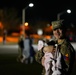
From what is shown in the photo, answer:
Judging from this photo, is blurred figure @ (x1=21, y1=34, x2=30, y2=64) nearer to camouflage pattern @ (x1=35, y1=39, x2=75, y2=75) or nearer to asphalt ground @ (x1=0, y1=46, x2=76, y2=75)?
asphalt ground @ (x1=0, y1=46, x2=76, y2=75)

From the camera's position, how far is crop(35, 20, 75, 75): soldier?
5.00 m

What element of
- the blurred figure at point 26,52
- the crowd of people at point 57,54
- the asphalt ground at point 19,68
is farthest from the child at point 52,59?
the blurred figure at point 26,52

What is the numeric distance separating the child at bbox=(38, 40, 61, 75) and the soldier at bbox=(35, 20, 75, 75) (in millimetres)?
76

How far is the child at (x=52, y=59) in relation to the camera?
4.92 m

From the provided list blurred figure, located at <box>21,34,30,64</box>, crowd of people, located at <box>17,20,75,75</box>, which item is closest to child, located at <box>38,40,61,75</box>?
crowd of people, located at <box>17,20,75,75</box>

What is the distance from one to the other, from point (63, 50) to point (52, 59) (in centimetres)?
18

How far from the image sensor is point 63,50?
16.4 feet

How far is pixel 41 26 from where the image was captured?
138 meters

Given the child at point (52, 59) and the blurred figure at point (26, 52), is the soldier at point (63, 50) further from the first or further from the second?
the blurred figure at point (26, 52)

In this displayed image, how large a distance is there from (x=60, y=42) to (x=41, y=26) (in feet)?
437

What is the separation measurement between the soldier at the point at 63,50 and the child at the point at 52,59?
8cm

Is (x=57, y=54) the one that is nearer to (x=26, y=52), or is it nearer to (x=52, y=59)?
(x=52, y=59)

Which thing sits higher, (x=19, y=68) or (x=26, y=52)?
(x=26, y=52)

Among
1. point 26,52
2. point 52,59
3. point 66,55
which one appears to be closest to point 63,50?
point 66,55
